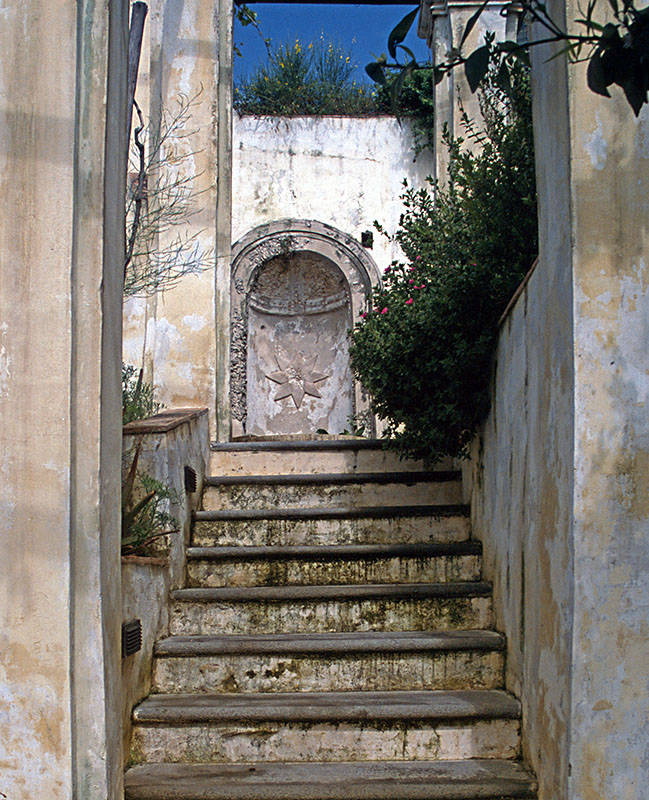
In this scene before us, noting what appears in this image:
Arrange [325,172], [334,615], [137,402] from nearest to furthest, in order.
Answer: [334,615] < [137,402] < [325,172]

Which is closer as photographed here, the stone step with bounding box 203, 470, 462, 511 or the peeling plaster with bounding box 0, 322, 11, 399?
the peeling plaster with bounding box 0, 322, 11, 399

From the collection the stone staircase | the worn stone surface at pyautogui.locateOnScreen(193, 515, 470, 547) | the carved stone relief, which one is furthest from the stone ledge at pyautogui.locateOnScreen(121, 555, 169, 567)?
the carved stone relief

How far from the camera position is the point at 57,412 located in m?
2.83

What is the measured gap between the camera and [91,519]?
9.40 feet

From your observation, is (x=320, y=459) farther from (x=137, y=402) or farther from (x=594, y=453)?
(x=594, y=453)

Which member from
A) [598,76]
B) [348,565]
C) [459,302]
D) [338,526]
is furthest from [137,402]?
[598,76]

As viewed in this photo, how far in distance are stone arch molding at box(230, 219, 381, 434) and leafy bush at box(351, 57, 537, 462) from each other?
418cm

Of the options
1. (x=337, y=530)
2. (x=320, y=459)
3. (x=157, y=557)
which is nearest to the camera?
(x=157, y=557)

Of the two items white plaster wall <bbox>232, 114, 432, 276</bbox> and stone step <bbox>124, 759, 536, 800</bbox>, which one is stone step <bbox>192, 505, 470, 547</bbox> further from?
white plaster wall <bbox>232, 114, 432, 276</bbox>

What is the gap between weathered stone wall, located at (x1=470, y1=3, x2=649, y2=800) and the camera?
2770 mm

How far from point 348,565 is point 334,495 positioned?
746 millimetres

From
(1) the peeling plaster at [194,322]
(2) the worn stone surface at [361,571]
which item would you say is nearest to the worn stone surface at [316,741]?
(2) the worn stone surface at [361,571]

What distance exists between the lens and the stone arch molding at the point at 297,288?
9.44 meters

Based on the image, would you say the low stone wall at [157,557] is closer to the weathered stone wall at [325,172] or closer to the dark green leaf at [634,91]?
the dark green leaf at [634,91]
